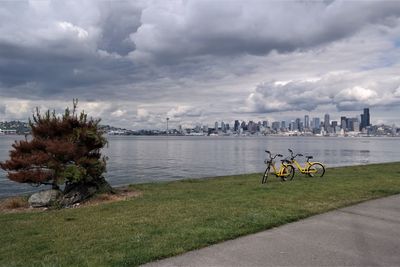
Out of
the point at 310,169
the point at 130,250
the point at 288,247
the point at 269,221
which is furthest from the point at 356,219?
the point at 310,169

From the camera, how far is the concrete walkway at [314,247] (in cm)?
570

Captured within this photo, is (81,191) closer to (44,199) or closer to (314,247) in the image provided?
(44,199)

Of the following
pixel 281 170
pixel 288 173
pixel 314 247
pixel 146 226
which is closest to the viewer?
pixel 314 247

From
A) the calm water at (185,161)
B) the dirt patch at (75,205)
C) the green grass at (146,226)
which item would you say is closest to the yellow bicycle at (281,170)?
the green grass at (146,226)

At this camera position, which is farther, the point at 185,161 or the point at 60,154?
the point at 185,161

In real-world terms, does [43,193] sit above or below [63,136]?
below

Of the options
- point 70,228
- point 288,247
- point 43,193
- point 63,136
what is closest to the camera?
point 288,247

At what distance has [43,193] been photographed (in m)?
14.3

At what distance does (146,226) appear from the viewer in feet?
27.7

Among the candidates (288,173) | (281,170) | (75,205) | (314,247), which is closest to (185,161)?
(288,173)

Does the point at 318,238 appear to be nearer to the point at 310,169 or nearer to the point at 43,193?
the point at 43,193

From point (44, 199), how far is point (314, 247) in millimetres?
10503

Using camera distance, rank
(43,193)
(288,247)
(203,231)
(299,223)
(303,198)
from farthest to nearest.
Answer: (43,193)
(303,198)
(299,223)
(203,231)
(288,247)

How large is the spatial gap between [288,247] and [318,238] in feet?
2.62
